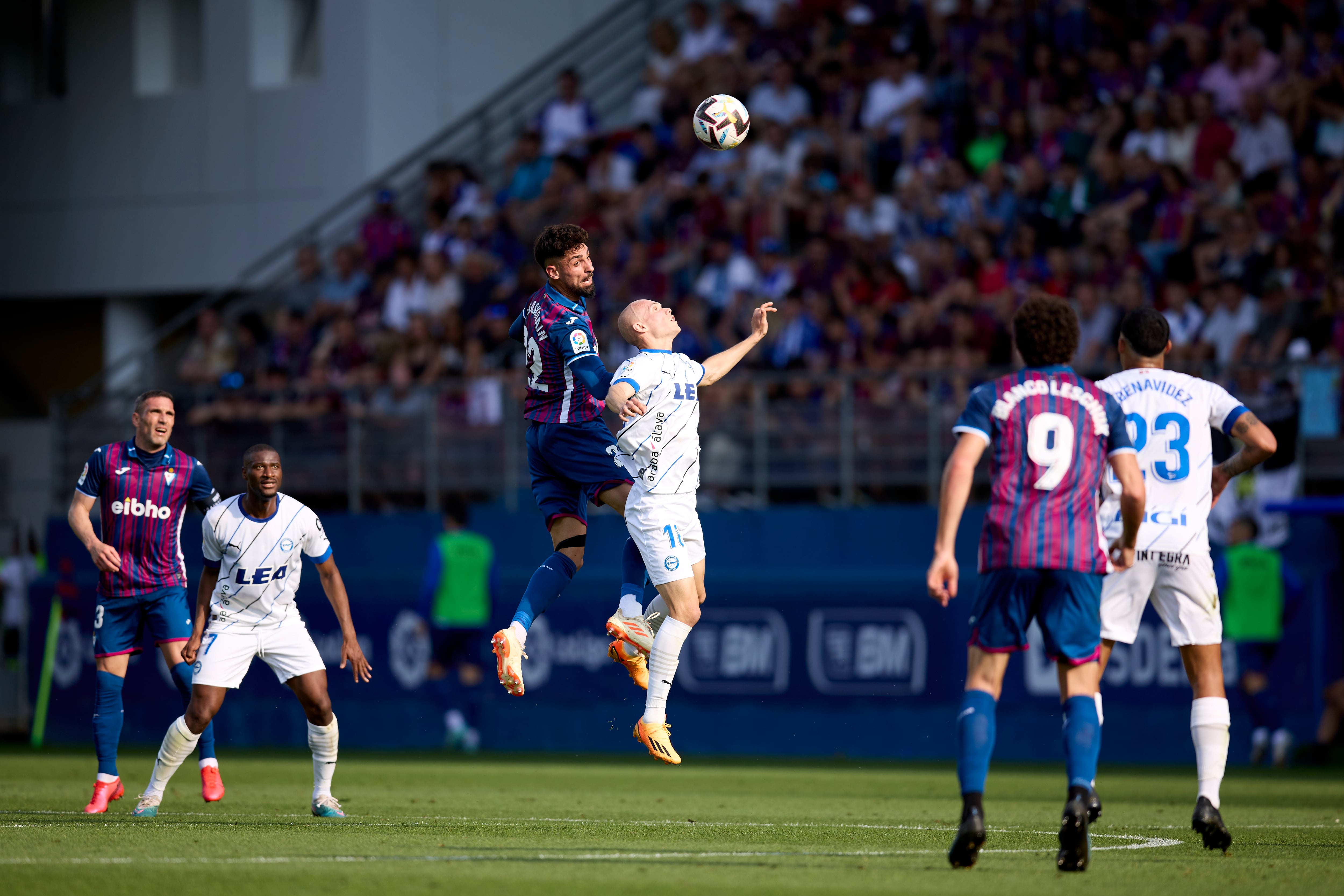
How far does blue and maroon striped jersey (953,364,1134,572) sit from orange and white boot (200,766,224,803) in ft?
19.7

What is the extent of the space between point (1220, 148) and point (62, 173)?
1726cm

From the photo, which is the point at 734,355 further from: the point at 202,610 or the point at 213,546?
the point at 202,610

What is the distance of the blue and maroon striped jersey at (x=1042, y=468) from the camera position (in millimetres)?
7164

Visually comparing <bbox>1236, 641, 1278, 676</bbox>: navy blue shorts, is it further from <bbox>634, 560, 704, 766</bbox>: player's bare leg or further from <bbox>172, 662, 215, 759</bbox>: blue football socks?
<bbox>172, 662, 215, 759</bbox>: blue football socks

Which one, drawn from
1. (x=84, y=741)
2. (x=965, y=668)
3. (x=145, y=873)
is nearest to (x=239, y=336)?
(x=84, y=741)

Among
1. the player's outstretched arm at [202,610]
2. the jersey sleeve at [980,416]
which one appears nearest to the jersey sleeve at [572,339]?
the player's outstretched arm at [202,610]

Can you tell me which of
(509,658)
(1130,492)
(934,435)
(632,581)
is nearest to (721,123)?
(632,581)

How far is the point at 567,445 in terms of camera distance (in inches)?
397

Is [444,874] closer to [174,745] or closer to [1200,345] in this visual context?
[174,745]

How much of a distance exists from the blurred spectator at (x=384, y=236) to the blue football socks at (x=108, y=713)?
11.8 metres

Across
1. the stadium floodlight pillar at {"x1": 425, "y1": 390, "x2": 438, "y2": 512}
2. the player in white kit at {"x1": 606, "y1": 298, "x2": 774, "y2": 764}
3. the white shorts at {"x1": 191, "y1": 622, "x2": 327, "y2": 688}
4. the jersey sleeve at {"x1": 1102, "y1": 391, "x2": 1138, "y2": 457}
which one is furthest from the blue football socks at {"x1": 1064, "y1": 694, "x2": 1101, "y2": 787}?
the stadium floodlight pillar at {"x1": 425, "y1": 390, "x2": 438, "y2": 512}

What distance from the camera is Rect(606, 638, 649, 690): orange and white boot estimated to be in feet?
33.1

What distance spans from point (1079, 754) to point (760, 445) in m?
10.6

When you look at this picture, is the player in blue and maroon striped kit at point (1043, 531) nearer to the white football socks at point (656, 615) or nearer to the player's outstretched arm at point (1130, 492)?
the player's outstretched arm at point (1130, 492)
